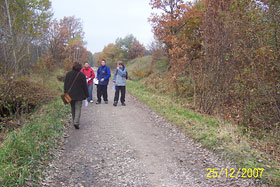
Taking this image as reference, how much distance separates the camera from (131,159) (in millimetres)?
5074

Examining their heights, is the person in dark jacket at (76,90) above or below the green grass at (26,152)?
above

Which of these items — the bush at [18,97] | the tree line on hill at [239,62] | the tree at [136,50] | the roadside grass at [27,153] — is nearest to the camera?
the roadside grass at [27,153]

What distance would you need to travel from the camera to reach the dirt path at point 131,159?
4180 mm

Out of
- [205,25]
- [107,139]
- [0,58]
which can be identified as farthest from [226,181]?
[0,58]

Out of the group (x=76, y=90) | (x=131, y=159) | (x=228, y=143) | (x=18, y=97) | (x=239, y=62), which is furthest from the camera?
(x=18, y=97)

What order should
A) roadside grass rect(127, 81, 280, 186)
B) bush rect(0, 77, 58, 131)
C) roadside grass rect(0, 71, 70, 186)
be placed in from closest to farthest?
1. roadside grass rect(0, 71, 70, 186)
2. roadside grass rect(127, 81, 280, 186)
3. bush rect(0, 77, 58, 131)

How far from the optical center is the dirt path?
13.7 feet

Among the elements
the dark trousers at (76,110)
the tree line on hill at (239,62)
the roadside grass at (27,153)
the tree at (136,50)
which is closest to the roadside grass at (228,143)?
the tree line on hill at (239,62)

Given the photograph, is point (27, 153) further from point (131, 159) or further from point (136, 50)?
point (136, 50)
